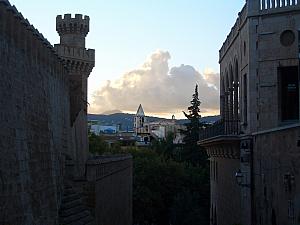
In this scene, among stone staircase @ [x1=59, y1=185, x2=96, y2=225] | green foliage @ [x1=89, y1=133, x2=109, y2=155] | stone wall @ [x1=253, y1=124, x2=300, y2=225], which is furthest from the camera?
green foliage @ [x1=89, y1=133, x2=109, y2=155]

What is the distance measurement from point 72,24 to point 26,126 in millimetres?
36614

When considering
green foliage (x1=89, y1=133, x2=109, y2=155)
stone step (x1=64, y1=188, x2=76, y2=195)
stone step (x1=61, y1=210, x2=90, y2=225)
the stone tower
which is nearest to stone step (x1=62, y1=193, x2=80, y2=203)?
stone step (x1=64, y1=188, x2=76, y2=195)

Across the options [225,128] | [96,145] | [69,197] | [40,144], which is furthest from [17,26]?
[96,145]

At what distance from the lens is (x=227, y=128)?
27.4 m

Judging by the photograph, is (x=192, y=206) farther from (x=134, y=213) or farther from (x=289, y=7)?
(x=289, y=7)

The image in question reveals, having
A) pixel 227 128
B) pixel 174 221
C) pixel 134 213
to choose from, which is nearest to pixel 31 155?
pixel 227 128

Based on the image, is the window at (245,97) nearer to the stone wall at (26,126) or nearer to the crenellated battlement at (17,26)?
the stone wall at (26,126)

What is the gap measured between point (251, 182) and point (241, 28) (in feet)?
19.6

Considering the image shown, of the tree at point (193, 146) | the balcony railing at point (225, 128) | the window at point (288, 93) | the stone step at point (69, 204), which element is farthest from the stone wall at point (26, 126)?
the tree at point (193, 146)

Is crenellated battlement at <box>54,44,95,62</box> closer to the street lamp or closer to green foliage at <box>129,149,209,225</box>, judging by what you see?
green foliage at <box>129,149,209,225</box>

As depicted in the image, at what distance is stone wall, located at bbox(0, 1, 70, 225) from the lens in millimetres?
12203

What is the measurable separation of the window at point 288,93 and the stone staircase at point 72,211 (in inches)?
284

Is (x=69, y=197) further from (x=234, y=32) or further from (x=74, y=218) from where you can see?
(x=234, y=32)

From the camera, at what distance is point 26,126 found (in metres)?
14.4
